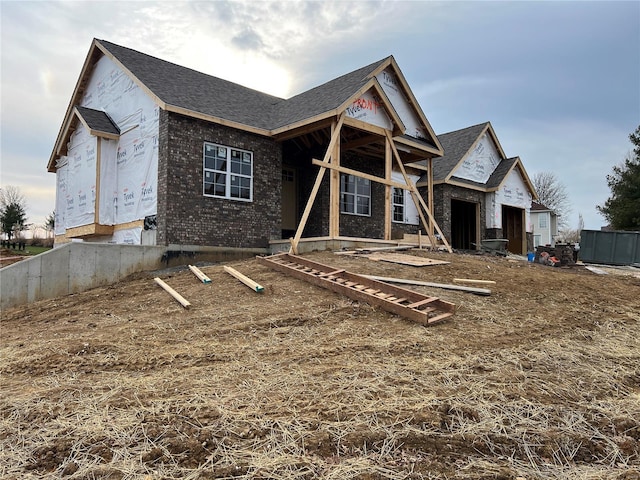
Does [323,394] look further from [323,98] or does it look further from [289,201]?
[289,201]

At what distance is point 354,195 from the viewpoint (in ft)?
52.9

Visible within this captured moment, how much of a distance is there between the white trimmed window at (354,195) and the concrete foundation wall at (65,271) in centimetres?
775

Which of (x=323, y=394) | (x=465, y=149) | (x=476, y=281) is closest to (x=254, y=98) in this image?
(x=465, y=149)

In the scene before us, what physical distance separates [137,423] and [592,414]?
3.43 m

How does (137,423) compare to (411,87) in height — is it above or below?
below

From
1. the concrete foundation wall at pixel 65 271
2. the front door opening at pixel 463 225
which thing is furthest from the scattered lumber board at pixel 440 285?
the front door opening at pixel 463 225

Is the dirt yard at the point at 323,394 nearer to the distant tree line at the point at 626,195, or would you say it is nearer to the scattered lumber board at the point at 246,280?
the scattered lumber board at the point at 246,280

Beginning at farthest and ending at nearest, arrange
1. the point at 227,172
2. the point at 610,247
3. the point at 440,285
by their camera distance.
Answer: the point at 610,247
the point at 227,172
the point at 440,285

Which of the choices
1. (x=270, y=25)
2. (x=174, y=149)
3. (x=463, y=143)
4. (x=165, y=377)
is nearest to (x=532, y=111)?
(x=463, y=143)

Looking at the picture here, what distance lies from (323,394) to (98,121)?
43.5 ft

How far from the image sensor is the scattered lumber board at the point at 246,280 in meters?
7.12

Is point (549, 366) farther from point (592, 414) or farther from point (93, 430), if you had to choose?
point (93, 430)

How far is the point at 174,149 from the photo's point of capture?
11.3 meters

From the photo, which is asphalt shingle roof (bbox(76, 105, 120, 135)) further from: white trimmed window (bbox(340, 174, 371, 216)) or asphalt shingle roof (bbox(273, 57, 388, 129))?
white trimmed window (bbox(340, 174, 371, 216))
